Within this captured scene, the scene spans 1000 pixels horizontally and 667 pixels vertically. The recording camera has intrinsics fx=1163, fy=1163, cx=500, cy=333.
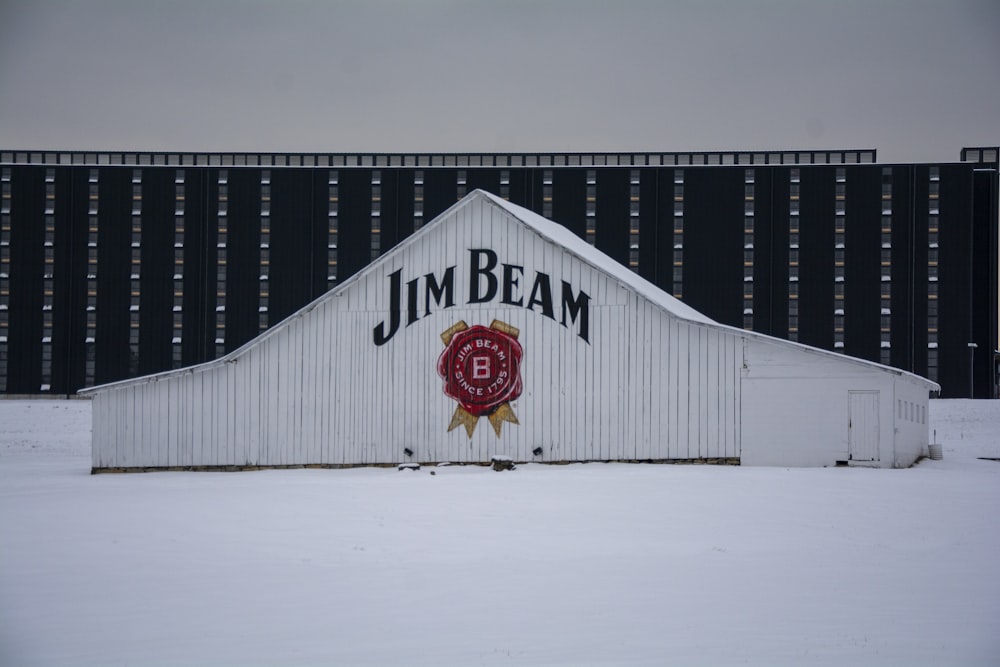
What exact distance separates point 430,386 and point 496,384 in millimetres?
1756

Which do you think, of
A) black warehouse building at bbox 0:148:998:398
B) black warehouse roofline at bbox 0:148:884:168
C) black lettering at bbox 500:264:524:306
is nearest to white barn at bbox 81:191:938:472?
black lettering at bbox 500:264:524:306

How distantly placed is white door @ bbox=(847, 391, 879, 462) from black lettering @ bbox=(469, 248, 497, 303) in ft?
31.8

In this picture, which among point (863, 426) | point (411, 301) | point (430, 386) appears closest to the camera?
point (863, 426)

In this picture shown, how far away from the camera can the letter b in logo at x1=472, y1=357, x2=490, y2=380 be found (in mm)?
30734

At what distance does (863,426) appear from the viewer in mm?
29906

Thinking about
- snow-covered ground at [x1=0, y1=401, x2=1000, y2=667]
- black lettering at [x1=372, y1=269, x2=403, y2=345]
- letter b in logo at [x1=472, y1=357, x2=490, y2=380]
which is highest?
black lettering at [x1=372, y1=269, x2=403, y2=345]

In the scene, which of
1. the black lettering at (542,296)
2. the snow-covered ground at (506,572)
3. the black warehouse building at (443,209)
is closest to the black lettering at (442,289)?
the black lettering at (542,296)

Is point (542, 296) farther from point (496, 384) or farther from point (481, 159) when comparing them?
point (481, 159)

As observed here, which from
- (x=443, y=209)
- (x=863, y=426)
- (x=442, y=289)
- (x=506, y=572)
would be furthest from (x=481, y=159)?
(x=506, y=572)

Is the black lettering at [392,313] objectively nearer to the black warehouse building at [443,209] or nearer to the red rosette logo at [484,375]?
the red rosette logo at [484,375]

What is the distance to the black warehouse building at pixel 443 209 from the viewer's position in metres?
→ 101

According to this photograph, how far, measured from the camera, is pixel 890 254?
101 metres

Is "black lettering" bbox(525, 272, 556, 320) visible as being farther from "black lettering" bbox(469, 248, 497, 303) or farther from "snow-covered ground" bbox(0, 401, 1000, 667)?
"snow-covered ground" bbox(0, 401, 1000, 667)

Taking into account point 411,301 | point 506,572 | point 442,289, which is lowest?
point 506,572
